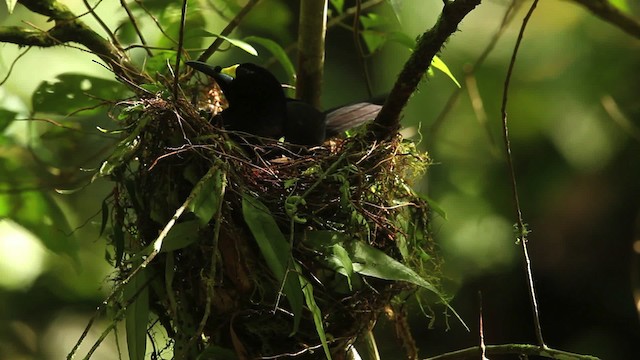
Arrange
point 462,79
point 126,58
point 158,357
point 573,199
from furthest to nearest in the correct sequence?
1. point 573,199
2. point 462,79
3. point 126,58
4. point 158,357

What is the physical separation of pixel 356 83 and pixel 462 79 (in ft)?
1.19

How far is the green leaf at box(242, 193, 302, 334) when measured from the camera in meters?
1.43

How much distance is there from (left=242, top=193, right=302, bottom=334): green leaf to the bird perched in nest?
54 centimetres

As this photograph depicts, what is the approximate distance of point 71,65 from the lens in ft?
8.32

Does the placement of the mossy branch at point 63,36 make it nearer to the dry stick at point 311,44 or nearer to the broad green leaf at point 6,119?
the broad green leaf at point 6,119

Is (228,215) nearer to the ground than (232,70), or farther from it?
nearer to the ground

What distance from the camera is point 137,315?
1.49 meters

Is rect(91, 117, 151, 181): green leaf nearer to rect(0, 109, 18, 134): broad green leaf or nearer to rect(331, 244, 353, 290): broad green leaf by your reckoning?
rect(331, 244, 353, 290): broad green leaf

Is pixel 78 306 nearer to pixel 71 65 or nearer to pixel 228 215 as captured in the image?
pixel 71 65

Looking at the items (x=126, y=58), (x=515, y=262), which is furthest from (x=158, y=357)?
(x=515, y=262)

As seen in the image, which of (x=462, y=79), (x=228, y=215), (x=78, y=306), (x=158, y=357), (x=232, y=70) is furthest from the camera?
(x=78, y=306)

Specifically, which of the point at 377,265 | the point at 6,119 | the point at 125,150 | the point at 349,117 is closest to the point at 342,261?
the point at 377,265

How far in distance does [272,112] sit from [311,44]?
23 centimetres

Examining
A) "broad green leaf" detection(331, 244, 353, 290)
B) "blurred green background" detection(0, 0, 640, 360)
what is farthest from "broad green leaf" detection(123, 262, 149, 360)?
"blurred green background" detection(0, 0, 640, 360)
